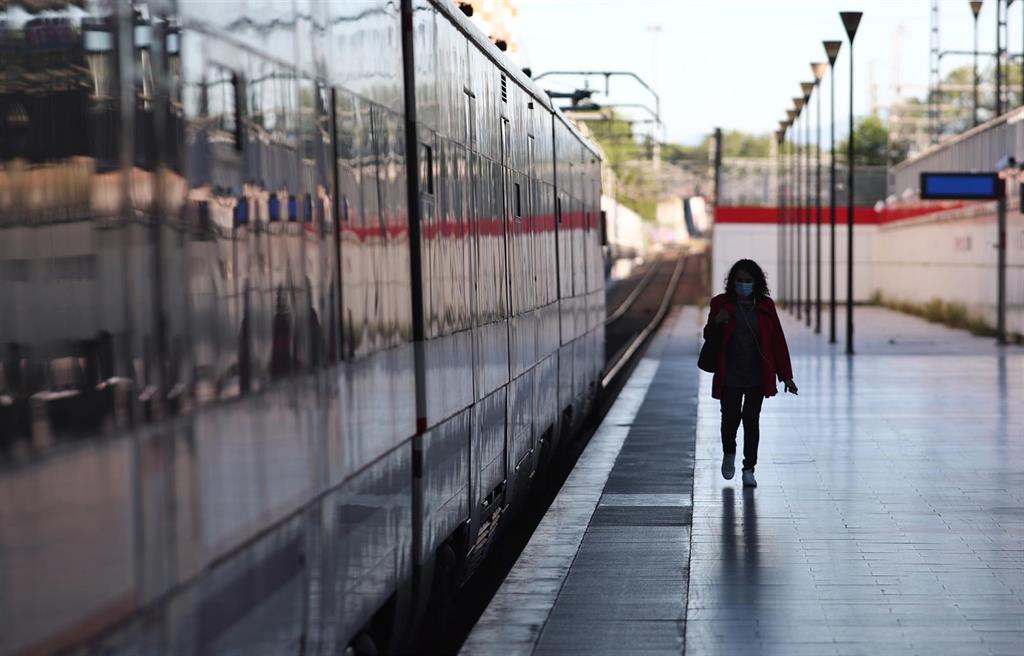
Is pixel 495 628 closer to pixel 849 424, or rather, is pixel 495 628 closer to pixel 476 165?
pixel 476 165

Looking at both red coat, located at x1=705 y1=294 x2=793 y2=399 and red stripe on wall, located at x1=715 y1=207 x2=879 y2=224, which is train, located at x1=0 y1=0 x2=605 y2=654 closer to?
red coat, located at x1=705 y1=294 x2=793 y2=399

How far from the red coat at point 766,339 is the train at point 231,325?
4.16 meters

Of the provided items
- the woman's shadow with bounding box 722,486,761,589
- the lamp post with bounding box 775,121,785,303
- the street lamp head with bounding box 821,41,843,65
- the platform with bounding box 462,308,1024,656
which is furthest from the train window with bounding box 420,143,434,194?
the lamp post with bounding box 775,121,785,303

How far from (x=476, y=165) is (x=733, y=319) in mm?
3729

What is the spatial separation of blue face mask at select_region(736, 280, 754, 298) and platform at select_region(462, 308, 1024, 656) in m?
1.51

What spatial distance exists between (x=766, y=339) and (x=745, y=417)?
672mm

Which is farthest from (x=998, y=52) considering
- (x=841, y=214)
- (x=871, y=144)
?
(x=871, y=144)

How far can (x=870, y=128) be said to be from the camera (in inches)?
5935

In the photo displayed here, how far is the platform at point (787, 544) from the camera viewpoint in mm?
8234

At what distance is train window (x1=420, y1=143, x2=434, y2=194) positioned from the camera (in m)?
8.27

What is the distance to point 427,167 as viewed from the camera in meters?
8.41

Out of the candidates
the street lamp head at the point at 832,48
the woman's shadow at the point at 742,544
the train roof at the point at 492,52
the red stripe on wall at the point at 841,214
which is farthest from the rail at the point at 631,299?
the woman's shadow at the point at 742,544

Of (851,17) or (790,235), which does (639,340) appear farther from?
(790,235)

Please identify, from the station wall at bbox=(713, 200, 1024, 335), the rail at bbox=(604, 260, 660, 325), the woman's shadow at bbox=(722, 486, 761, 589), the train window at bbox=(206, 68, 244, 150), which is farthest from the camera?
the rail at bbox=(604, 260, 660, 325)
